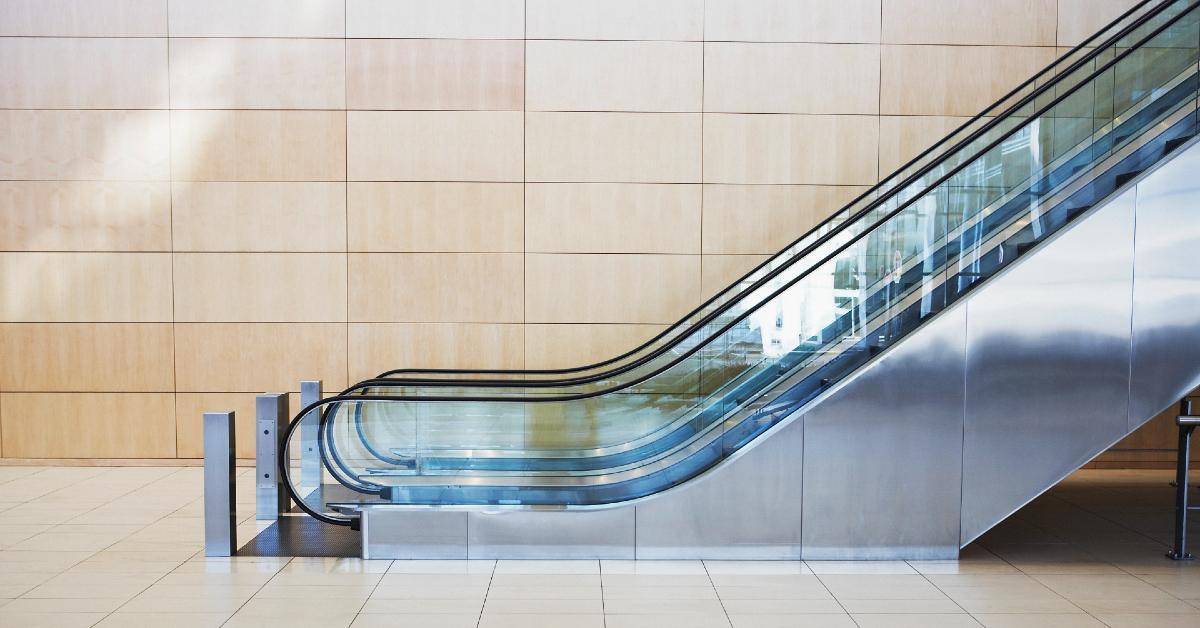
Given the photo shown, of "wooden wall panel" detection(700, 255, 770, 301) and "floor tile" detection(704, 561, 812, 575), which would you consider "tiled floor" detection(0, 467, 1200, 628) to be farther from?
"wooden wall panel" detection(700, 255, 770, 301)

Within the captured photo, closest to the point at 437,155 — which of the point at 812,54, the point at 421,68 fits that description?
the point at 421,68

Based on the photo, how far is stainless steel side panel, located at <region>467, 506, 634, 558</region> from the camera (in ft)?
17.0

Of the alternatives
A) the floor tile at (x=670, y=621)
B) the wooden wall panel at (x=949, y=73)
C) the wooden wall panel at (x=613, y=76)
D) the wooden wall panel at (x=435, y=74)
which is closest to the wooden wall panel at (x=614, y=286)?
the wooden wall panel at (x=613, y=76)

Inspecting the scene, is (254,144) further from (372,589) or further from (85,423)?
(372,589)

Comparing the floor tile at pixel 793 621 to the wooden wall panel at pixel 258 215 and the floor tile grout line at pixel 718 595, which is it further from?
the wooden wall panel at pixel 258 215

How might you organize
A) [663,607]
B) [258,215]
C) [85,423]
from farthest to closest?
[85,423], [258,215], [663,607]

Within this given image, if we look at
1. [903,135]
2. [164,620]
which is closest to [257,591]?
[164,620]

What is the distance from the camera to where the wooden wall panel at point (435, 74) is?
309 inches

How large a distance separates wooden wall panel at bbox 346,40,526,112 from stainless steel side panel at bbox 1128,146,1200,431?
4851 millimetres

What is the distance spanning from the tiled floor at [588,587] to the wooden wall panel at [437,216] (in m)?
2.89

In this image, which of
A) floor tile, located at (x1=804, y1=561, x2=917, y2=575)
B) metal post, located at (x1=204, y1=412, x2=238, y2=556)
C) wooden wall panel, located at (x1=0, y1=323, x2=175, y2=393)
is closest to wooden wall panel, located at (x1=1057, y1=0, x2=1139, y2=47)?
floor tile, located at (x1=804, y1=561, x2=917, y2=575)

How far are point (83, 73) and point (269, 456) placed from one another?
13.7 feet

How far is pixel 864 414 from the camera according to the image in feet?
17.0

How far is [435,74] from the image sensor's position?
787 cm
